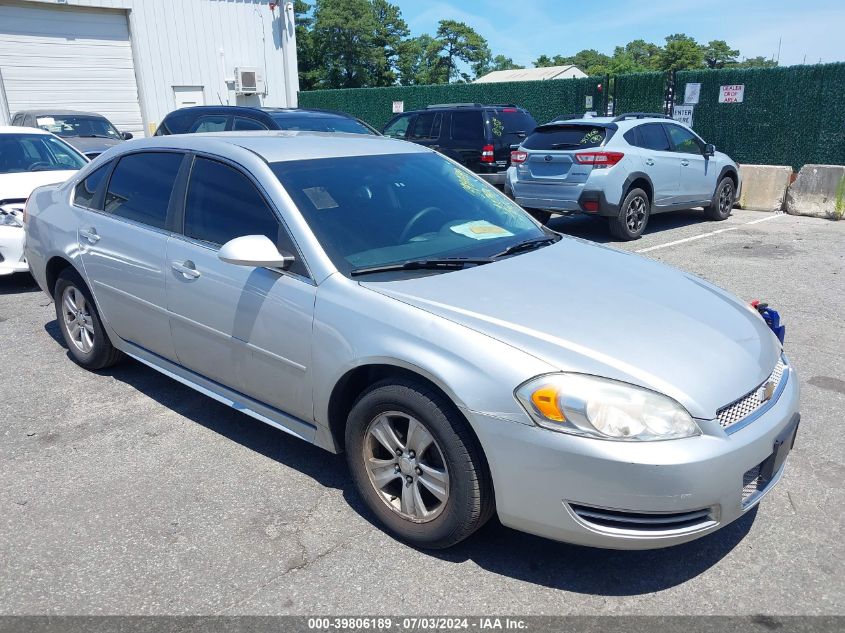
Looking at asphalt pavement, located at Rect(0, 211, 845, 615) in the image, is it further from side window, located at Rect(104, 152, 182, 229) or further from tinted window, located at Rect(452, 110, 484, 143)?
tinted window, located at Rect(452, 110, 484, 143)

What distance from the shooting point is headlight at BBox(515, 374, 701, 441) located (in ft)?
7.97

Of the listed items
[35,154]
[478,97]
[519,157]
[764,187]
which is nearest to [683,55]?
[478,97]

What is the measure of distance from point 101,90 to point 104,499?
70.5ft

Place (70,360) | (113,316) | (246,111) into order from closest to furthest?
(113,316), (70,360), (246,111)

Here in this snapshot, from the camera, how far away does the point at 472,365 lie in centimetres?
259

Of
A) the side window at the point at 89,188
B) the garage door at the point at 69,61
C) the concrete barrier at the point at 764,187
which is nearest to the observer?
the side window at the point at 89,188

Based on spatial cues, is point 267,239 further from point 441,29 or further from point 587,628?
point 441,29

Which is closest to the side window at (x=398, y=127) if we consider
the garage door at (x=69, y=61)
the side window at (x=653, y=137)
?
the side window at (x=653, y=137)

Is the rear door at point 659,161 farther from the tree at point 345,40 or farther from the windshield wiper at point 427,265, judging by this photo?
the tree at point 345,40

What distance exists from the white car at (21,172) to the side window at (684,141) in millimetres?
8074

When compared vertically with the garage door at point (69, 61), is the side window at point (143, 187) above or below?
below

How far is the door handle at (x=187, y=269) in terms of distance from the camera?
363 cm

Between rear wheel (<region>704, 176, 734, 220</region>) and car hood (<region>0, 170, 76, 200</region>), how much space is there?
9.20 meters

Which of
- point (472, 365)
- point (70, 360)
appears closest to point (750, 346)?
point (472, 365)
